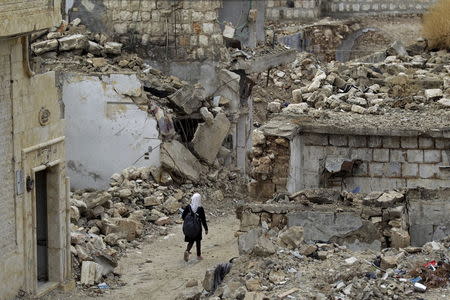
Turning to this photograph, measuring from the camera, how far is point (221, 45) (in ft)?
74.9

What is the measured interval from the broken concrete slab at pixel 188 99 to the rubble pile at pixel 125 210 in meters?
1.18

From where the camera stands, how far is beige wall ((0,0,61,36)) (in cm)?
1459

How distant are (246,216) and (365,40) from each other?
70.5 ft

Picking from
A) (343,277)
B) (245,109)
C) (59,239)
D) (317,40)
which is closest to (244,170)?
(245,109)

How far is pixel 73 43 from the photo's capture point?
2231 cm

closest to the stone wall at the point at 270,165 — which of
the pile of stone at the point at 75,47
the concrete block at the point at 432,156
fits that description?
the concrete block at the point at 432,156

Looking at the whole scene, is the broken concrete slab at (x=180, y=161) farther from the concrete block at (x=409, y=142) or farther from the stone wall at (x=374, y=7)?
the stone wall at (x=374, y=7)

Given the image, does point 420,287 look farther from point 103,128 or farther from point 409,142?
point 103,128

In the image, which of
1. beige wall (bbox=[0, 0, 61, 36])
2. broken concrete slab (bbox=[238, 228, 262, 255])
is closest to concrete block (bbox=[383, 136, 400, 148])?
broken concrete slab (bbox=[238, 228, 262, 255])

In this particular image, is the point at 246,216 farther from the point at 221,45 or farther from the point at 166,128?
the point at 221,45

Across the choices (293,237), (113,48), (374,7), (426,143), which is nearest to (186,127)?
(113,48)

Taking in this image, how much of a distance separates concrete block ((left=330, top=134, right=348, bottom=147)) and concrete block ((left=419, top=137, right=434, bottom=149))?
101cm

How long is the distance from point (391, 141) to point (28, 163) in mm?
5332

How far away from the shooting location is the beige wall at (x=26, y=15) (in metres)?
14.6
